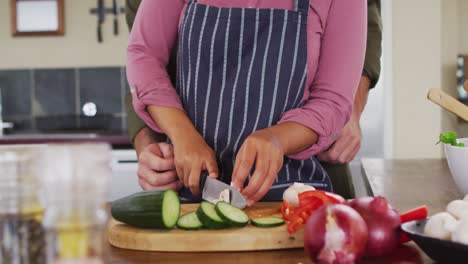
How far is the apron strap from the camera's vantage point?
5.14 ft

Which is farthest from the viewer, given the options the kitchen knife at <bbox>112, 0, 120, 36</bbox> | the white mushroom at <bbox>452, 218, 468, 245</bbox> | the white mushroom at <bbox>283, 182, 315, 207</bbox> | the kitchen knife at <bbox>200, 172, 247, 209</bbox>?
the kitchen knife at <bbox>112, 0, 120, 36</bbox>

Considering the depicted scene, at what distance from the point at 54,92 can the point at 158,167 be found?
309 centimetres

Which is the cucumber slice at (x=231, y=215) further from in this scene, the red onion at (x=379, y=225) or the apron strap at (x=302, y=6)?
the apron strap at (x=302, y=6)

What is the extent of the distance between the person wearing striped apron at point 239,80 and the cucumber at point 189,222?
27 centimetres

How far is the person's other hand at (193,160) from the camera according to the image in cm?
143

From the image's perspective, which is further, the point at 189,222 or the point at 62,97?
the point at 62,97

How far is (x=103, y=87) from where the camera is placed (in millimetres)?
4469

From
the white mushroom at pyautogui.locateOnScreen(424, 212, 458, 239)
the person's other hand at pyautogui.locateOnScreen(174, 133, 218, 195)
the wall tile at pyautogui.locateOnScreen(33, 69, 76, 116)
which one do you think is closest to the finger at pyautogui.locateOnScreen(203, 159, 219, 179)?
the person's other hand at pyautogui.locateOnScreen(174, 133, 218, 195)

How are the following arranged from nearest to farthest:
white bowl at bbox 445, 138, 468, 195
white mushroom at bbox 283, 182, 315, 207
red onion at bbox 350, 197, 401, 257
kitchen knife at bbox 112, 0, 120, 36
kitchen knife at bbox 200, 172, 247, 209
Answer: red onion at bbox 350, 197, 401, 257 < white mushroom at bbox 283, 182, 315, 207 < kitchen knife at bbox 200, 172, 247, 209 < white bowl at bbox 445, 138, 468, 195 < kitchen knife at bbox 112, 0, 120, 36

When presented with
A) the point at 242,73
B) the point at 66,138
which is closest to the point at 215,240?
the point at 242,73

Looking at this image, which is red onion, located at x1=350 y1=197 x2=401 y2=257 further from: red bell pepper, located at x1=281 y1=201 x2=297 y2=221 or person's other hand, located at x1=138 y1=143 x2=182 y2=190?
person's other hand, located at x1=138 y1=143 x2=182 y2=190

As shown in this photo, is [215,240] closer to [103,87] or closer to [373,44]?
[373,44]

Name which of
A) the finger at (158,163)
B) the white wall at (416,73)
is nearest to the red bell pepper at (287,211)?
the finger at (158,163)

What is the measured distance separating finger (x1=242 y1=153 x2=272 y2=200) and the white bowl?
1.26 ft
